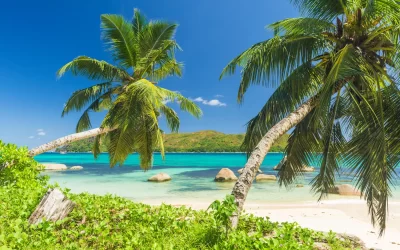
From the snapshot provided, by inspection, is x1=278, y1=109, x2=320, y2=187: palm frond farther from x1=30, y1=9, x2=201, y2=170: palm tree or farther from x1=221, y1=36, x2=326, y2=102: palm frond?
x1=30, y1=9, x2=201, y2=170: palm tree

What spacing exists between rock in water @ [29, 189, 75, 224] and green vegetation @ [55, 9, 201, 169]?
5.27 meters

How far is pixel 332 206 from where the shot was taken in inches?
488

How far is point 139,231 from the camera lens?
432 centimetres

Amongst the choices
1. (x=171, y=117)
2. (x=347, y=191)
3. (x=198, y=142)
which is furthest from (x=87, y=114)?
(x=198, y=142)

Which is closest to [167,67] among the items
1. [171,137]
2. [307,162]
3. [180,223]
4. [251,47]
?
[251,47]

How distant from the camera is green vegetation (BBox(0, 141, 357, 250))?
359cm

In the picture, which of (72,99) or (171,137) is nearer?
(72,99)

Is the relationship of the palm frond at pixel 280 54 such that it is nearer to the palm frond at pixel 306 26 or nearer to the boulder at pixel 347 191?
the palm frond at pixel 306 26

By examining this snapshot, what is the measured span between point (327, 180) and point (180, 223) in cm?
377

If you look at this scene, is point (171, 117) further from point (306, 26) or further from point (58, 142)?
point (306, 26)

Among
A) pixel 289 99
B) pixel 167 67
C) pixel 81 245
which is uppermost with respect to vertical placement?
pixel 167 67

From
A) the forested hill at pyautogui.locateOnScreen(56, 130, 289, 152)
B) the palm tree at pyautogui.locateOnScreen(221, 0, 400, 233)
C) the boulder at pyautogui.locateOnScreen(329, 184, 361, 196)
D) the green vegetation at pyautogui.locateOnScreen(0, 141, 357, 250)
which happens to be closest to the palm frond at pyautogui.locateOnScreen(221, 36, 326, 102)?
the palm tree at pyautogui.locateOnScreen(221, 0, 400, 233)

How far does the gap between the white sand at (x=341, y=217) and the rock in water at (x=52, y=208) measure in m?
6.61

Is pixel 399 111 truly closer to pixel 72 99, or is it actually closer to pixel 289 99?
pixel 289 99
